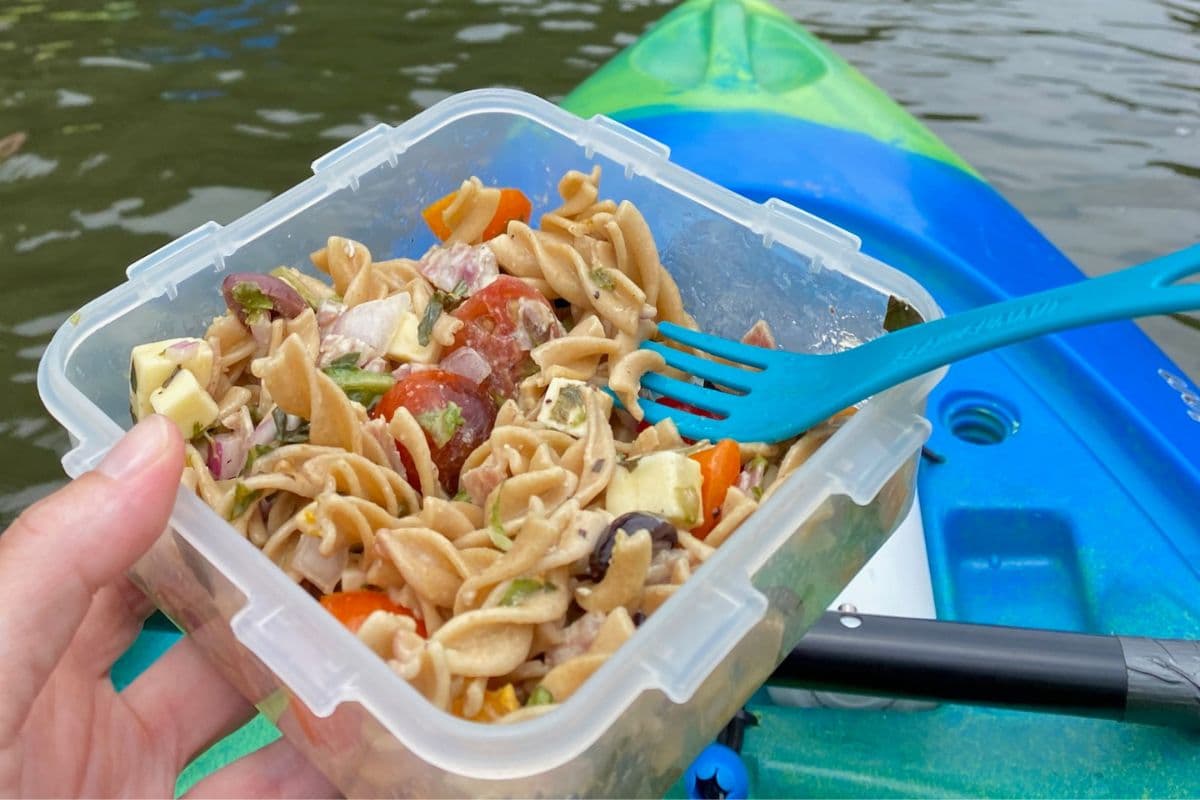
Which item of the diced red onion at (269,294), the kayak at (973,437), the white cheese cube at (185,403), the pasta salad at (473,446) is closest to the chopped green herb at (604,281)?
the pasta salad at (473,446)

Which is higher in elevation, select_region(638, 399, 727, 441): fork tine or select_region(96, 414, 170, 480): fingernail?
select_region(96, 414, 170, 480): fingernail

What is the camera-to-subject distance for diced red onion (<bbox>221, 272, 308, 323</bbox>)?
3.67 feet

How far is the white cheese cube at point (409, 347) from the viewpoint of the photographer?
114cm

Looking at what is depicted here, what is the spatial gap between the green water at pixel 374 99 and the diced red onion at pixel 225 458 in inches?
52.1

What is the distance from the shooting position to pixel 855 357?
102cm

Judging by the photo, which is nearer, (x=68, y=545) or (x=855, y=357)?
(x=68, y=545)

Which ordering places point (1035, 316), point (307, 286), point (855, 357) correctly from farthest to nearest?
point (307, 286) < point (855, 357) < point (1035, 316)

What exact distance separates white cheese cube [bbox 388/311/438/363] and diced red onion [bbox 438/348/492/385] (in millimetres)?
18

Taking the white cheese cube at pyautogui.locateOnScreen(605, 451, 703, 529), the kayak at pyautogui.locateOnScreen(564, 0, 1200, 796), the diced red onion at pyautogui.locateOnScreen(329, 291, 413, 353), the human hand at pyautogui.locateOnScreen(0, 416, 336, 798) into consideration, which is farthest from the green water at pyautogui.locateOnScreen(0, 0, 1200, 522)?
the white cheese cube at pyautogui.locateOnScreen(605, 451, 703, 529)

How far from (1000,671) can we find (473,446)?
2.00 feet

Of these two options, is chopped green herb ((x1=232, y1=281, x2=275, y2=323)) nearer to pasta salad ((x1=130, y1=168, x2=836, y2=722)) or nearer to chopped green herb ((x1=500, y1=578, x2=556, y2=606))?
pasta salad ((x1=130, y1=168, x2=836, y2=722))

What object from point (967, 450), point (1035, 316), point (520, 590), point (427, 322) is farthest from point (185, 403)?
point (967, 450)

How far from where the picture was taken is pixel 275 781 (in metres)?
1.07

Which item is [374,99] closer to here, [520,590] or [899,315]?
[899,315]
